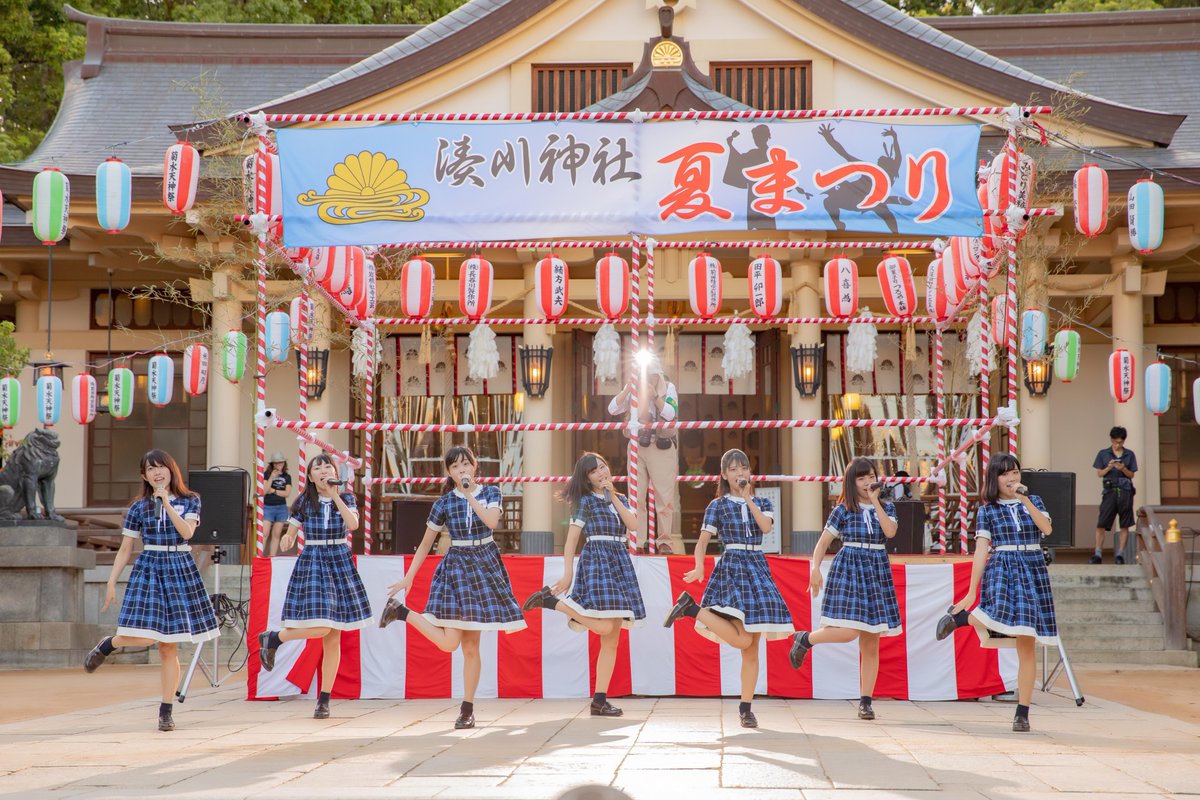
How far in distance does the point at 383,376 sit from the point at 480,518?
34.9 feet

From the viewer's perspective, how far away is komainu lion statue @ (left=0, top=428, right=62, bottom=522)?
45.8 ft

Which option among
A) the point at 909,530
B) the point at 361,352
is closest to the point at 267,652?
the point at 361,352

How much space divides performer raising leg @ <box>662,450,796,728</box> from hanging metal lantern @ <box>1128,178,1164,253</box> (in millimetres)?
5508

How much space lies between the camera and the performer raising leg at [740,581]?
792 cm

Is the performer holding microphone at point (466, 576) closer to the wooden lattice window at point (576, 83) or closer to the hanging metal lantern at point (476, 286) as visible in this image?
the hanging metal lantern at point (476, 286)

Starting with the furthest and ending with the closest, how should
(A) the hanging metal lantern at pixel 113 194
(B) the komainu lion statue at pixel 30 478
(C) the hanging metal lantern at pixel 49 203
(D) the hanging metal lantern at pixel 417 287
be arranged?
(B) the komainu lion statue at pixel 30 478, (D) the hanging metal lantern at pixel 417 287, (C) the hanging metal lantern at pixel 49 203, (A) the hanging metal lantern at pixel 113 194

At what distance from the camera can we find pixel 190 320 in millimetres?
19234

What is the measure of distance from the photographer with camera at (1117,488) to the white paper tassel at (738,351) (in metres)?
4.20

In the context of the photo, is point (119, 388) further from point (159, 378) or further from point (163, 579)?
point (163, 579)

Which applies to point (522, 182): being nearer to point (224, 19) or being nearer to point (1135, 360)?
point (1135, 360)

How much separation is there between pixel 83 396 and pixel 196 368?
166 centimetres

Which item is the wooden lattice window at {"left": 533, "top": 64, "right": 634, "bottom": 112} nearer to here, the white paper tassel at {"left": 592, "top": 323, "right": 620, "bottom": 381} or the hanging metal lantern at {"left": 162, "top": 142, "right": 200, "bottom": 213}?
the white paper tassel at {"left": 592, "top": 323, "right": 620, "bottom": 381}

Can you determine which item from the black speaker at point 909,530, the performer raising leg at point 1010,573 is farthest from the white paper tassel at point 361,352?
the performer raising leg at point 1010,573

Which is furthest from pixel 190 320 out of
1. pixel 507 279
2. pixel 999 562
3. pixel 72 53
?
pixel 999 562
